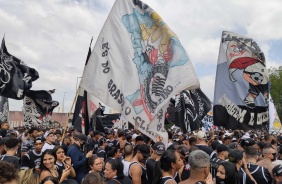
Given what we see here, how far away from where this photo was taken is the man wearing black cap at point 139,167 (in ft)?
19.5

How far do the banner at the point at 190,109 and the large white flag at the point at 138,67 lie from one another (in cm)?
522

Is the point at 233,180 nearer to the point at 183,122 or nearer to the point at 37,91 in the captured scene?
the point at 183,122

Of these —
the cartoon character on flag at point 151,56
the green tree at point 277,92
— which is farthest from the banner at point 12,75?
the green tree at point 277,92

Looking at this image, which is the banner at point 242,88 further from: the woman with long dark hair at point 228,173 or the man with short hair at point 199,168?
the man with short hair at point 199,168

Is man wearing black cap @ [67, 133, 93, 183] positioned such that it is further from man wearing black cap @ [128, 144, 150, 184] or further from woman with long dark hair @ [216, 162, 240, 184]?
woman with long dark hair @ [216, 162, 240, 184]

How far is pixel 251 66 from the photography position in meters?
9.64

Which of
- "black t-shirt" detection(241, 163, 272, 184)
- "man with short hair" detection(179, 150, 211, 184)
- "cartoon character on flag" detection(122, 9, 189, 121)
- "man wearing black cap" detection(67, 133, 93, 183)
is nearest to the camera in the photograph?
"man with short hair" detection(179, 150, 211, 184)

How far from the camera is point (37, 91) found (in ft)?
42.5

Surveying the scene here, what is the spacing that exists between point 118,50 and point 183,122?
210 inches

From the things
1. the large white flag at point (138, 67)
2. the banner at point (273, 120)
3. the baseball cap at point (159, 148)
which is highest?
the large white flag at point (138, 67)

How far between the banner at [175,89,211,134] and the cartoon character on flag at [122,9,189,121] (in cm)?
520

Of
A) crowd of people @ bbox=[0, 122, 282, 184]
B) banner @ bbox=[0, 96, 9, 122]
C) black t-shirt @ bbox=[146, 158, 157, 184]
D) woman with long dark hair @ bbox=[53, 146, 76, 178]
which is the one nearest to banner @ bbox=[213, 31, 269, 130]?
crowd of people @ bbox=[0, 122, 282, 184]

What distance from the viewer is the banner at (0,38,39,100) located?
32.7ft

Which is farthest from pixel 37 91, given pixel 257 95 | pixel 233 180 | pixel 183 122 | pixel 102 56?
pixel 233 180
